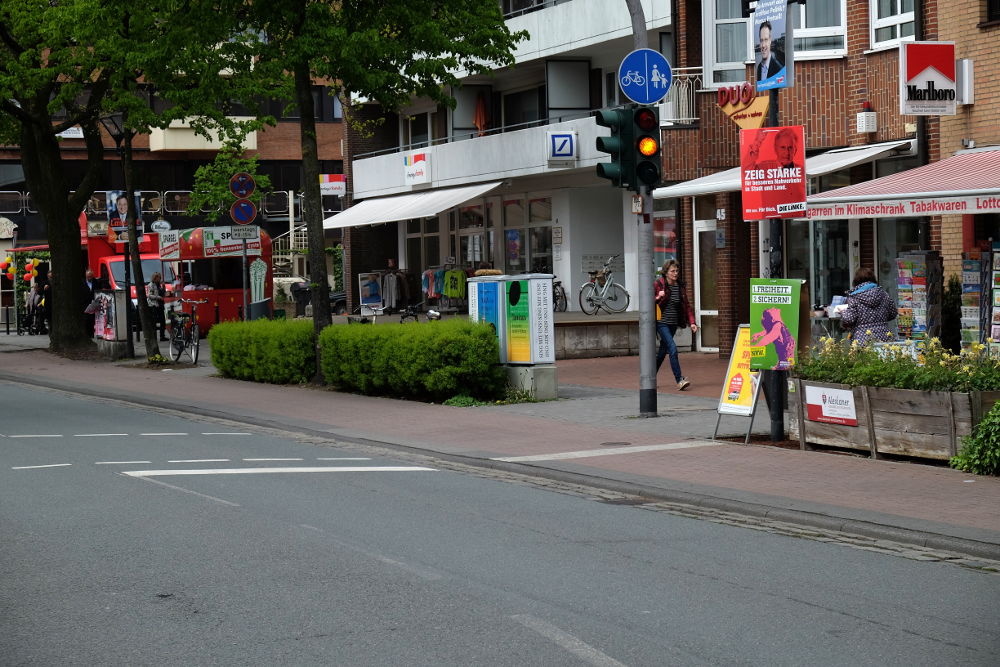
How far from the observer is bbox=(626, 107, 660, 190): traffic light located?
16.3 meters

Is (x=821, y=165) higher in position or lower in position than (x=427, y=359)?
higher

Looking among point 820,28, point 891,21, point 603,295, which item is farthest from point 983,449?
point 603,295

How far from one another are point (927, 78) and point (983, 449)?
869 cm

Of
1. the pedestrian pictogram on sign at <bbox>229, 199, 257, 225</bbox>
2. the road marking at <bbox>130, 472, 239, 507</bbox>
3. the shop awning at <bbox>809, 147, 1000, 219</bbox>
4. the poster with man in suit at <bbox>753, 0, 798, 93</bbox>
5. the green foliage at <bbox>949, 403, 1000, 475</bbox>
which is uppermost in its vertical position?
the poster with man in suit at <bbox>753, 0, 798, 93</bbox>

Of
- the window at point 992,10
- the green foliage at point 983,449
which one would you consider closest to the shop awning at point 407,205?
the window at point 992,10

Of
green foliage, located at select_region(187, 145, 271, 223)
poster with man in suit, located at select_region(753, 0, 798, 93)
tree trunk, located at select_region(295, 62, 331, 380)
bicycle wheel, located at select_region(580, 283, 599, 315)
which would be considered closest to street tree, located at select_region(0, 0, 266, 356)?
tree trunk, located at select_region(295, 62, 331, 380)

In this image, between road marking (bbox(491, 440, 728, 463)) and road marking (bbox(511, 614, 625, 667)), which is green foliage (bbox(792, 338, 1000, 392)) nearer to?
road marking (bbox(491, 440, 728, 463))

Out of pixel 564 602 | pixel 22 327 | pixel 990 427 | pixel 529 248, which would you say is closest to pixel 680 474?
pixel 990 427

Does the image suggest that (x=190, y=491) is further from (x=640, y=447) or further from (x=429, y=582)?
(x=640, y=447)

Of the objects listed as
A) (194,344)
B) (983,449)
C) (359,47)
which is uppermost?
(359,47)

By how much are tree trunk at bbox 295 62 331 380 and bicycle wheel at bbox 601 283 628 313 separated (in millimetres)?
11221

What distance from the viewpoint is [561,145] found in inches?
1294

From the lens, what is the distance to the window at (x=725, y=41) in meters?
25.0

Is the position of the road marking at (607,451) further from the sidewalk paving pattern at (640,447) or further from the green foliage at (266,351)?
the green foliage at (266,351)
